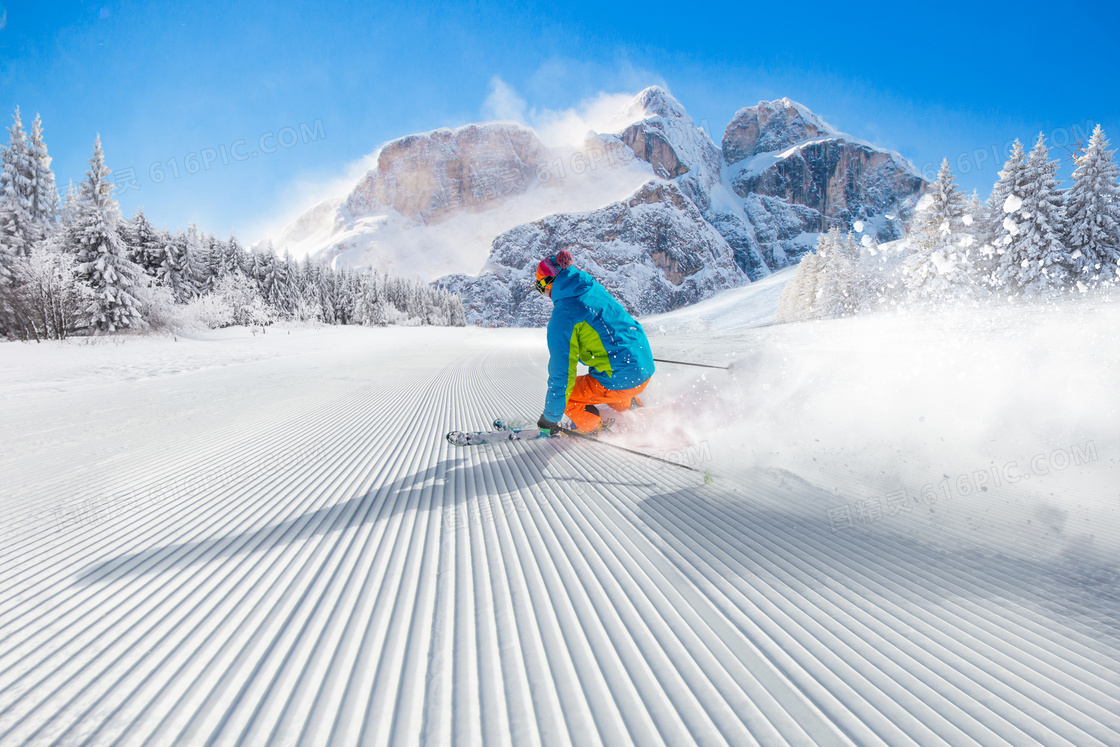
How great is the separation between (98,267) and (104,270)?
0.90 feet

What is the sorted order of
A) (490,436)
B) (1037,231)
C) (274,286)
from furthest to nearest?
(274,286) < (1037,231) < (490,436)

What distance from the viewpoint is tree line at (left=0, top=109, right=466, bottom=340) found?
19000mm

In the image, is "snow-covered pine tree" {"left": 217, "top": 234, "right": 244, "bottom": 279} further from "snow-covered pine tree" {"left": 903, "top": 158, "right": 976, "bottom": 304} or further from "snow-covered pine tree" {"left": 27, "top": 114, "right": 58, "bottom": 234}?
"snow-covered pine tree" {"left": 903, "top": 158, "right": 976, "bottom": 304}

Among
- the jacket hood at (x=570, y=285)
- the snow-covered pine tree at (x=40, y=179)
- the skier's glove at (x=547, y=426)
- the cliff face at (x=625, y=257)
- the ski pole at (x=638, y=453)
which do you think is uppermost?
the cliff face at (x=625, y=257)

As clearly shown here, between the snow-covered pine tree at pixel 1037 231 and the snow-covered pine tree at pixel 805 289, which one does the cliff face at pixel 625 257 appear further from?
the snow-covered pine tree at pixel 1037 231

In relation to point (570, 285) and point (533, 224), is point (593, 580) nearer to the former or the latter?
point (570, 285)

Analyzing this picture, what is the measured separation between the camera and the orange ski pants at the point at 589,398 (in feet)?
14.2

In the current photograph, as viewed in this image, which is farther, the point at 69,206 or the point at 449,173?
the point at 449,173

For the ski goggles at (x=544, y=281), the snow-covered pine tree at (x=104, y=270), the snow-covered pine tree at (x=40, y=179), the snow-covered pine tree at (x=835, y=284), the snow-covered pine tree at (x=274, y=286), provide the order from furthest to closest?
the snow-covered pine tree at (x=274, y=286) < the snow-covered pine tree at (x=835, y=284) < the snow-covered pine tree at (x=40, y=179) < the snow-covered pine tree at (x=104, y=270) < the ski goggles at (x=544, y=281)

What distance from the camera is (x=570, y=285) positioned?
3.90m

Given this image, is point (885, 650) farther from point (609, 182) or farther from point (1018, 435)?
point (609, 182)

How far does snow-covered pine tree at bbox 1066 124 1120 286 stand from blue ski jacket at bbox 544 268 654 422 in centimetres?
2385

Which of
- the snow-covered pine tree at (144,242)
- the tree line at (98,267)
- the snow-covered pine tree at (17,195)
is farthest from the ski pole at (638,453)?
the snow-covered pine tree at (144,242)

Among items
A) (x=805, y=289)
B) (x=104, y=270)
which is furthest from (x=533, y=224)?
(x=104, y=270)
